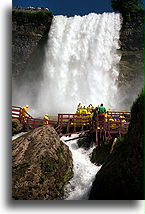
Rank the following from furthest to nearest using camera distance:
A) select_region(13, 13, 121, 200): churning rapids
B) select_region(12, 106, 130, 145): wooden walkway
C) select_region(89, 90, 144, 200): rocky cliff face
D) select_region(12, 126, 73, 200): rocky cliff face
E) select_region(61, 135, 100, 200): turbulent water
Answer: select_region(13, 13, 121, 200): churning rapids, select_region(12, 106, 130, 145): wooden walkway, select_region(61, 135, 100, 200): turbulent water, select_region(12, 126, 73, 200): rocky cliff face, select_region(89, 90, 144, 200): rocky cliff face

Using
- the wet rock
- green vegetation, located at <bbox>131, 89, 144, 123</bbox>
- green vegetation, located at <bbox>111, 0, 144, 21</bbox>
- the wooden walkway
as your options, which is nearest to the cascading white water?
green vegetation, located at <bbox>111, 0, 144, 21</bbox>

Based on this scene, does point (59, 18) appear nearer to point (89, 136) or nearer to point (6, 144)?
point (89, 136)

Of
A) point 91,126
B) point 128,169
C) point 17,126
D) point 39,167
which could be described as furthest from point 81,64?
point 128,169

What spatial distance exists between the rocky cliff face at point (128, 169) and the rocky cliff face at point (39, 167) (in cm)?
86

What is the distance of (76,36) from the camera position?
16359 mm

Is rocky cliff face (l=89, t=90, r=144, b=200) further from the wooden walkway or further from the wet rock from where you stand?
the wooden walkway

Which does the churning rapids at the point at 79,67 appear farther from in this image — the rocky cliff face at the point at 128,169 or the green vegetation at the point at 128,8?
the rocky cliff face at the point at 128,169

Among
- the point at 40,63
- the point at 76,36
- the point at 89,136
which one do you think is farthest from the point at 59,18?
the point at 89,136

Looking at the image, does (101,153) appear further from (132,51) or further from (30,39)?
(30,39)

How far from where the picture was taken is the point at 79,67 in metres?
15.7

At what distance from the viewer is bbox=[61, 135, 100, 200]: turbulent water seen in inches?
172

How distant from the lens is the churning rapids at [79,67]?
49.9 feet

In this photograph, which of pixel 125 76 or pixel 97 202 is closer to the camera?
pixel 97 202

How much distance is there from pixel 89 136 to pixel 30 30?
13.3 m
